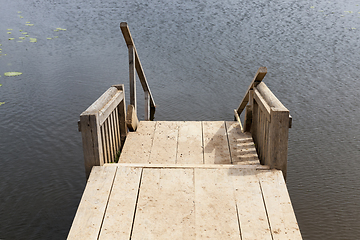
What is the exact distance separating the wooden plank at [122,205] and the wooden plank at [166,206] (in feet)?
0.22

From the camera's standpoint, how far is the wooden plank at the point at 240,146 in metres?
Result: 4.97

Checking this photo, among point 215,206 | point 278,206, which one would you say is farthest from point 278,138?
point 215,206

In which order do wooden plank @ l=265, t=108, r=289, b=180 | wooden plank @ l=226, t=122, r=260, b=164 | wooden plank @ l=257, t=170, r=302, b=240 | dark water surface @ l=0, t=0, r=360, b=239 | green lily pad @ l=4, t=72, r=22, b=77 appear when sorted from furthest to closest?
green lily pad @ l=4, t=72, r=22, b=77
dark water surface @ l=0, t=0, r=360, b=239
wooden plank @ l=226, t=122, r=260, b=164
wooden plank @ l=265, t=108, r=289, b=180
wooden plank @ l=257, t=170, r=302, b=240

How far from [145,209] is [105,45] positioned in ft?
36.4

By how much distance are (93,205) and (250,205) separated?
1.52m

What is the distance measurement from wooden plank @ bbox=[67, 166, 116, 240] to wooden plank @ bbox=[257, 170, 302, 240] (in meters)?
1.58

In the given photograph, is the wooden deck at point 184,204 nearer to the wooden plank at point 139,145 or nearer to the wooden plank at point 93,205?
the wooden plank at point 93,205

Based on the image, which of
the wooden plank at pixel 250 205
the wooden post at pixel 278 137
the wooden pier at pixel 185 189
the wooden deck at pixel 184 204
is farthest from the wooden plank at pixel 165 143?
the wooden post at pixel 278 137

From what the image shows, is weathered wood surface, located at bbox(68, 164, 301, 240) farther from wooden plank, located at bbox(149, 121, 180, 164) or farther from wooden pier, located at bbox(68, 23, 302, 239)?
wooden plank, located at bbox(149, 121, 180, 164)

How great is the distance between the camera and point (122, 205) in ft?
11.4

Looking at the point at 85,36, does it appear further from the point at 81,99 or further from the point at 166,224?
the point at 166,224

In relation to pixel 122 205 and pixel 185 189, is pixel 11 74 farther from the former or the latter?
pixel 185 189

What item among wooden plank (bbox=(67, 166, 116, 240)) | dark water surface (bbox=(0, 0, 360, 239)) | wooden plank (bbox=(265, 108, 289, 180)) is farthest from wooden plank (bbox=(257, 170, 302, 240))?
dark water surface (bbox=(0, 0, 360, 239))

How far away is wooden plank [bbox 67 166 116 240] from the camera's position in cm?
315
